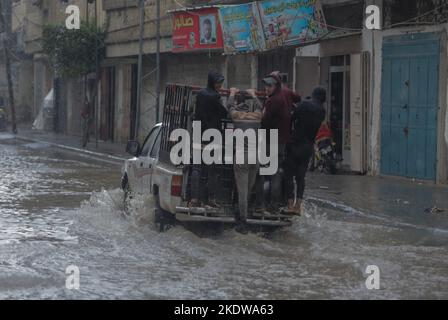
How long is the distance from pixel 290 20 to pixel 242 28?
226 centimetres

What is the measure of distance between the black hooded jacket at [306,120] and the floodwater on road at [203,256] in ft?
4.15

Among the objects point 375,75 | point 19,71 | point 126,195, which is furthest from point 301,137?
point 19,71

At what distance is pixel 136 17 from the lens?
31.5 meters

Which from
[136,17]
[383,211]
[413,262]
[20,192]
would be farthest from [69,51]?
[413,262]

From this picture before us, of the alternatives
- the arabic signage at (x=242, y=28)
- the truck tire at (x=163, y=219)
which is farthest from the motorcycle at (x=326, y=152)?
the truck tire at (x=163, y=219)

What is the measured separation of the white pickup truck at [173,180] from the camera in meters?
10.4

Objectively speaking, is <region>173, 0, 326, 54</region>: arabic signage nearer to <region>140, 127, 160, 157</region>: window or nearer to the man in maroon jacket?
→ <region>140, 127, 160, 157</region>: window

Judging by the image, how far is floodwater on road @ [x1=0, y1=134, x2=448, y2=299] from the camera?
26.0 feet

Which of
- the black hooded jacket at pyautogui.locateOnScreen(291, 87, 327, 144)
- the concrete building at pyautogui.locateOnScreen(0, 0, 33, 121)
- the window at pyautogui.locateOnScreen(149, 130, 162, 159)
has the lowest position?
the window at pyautogui.locateOnScreen(149, 130, 162, 159)

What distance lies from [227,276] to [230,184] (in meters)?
2.23

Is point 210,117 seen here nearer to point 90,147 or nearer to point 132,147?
point 132,147

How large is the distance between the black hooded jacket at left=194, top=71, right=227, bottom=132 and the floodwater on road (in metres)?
1.37

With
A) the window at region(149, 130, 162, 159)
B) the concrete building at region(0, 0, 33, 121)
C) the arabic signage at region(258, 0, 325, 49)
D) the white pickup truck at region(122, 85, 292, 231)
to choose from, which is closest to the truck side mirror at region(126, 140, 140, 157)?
the white pickup truck at region(122, 85, 292, 231)

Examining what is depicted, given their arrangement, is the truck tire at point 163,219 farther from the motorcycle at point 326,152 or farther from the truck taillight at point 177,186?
the motorcycle at point 326,152
